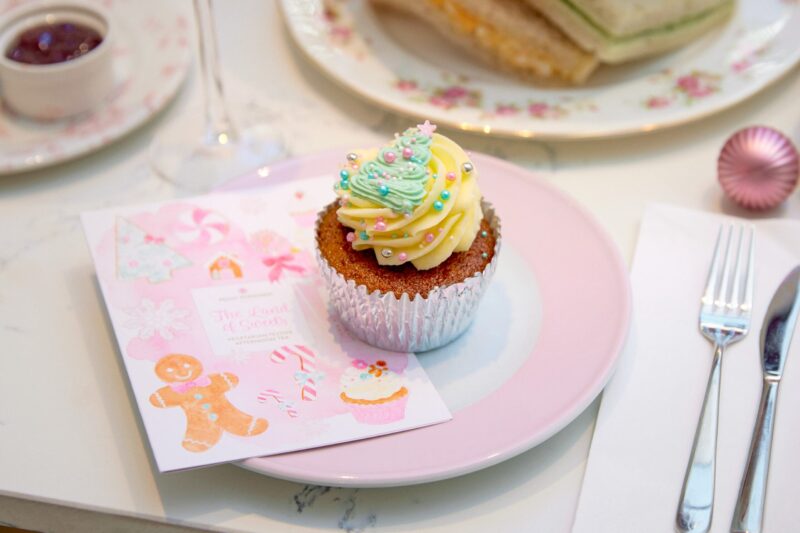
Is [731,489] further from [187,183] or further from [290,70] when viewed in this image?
[290,70]

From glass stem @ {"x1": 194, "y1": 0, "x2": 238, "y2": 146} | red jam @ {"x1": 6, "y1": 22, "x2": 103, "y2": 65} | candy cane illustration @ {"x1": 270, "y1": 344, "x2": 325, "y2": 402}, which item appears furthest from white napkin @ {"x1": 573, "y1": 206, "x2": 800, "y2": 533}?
red jam @ {"x1": 6, "y1": 22, "x2": 103, "y2": 65}

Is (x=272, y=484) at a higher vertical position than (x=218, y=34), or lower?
lower

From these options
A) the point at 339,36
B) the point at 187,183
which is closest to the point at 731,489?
the point at 187,183

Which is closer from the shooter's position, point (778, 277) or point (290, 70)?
point (778, 277)

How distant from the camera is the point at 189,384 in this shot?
3.35 feet

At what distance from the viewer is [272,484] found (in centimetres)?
99

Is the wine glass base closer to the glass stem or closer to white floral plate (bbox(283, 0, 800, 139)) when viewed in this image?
the glass stem

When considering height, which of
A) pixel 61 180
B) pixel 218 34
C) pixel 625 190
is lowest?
pixel 61 180

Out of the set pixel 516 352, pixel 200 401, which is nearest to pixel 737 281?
pixel 516 352

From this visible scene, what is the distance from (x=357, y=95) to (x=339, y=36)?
0.52 ft

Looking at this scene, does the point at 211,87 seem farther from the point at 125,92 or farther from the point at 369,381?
the point at 369,381

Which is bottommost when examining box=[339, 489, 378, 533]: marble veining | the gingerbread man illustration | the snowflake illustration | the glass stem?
box=[339, 489, 378, 533]: marble veining

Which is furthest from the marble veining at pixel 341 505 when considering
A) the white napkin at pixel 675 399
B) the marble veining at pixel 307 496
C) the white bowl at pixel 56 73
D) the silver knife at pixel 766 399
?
the white bowl at pixel 56 73

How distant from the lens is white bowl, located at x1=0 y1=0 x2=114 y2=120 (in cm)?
147
